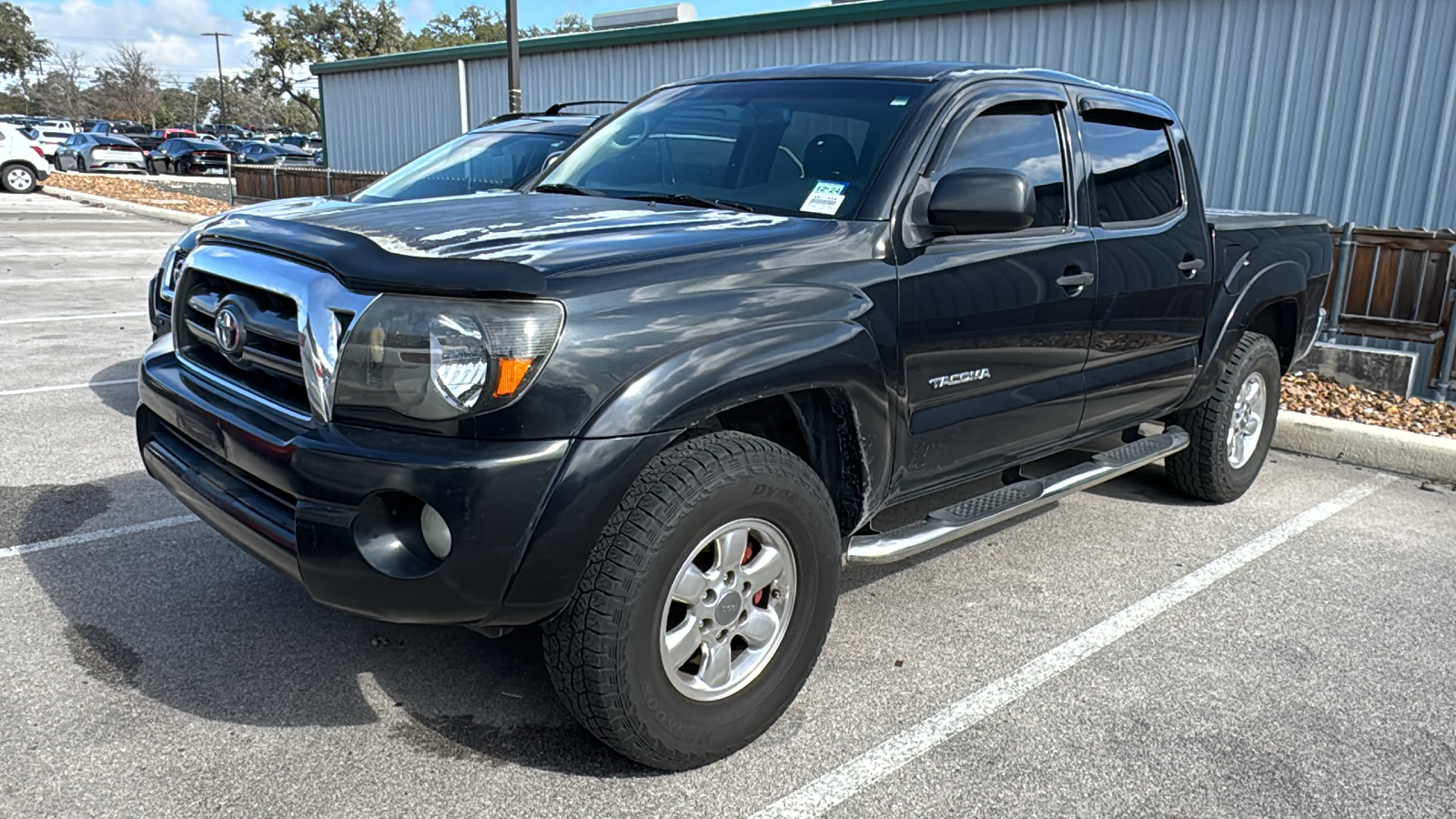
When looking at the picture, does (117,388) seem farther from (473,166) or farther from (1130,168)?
(1130,168)

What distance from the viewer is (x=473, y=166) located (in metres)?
7.27

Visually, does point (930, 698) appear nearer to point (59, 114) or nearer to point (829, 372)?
point (829, 372)

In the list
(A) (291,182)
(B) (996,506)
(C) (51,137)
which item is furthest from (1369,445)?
(C) (51,137)

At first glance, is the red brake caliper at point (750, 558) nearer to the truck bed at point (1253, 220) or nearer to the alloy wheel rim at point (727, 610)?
the alloy wheel rim at point (727, 610)

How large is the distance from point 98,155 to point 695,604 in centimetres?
3741

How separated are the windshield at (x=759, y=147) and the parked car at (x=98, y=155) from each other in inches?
1402

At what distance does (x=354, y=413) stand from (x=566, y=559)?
60cm

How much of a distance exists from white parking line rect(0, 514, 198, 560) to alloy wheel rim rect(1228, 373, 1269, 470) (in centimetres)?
479

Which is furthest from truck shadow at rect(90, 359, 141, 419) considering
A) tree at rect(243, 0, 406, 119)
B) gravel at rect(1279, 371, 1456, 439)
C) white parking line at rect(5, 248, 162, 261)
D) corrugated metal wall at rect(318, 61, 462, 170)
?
tree at rect(243, 0, 406, 119)

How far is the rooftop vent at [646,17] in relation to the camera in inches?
634

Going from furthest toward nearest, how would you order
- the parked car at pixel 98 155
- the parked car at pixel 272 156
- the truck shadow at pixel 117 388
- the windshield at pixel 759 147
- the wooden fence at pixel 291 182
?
1. the parked car at pixel 272 156
2. the parked car at pixel 98 155
3. the wooden fence at pixel 291 182
4. the truck shadow at pixel 117 388
5. the windshield at pixel 759 147

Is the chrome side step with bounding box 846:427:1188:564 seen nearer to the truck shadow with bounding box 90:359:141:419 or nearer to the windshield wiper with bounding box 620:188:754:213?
the windshield wiper with bounding box 620:188:754:213

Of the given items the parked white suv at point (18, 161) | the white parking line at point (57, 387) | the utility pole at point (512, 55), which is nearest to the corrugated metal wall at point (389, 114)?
the utility pole at point (512, 55)

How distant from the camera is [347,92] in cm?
2314
